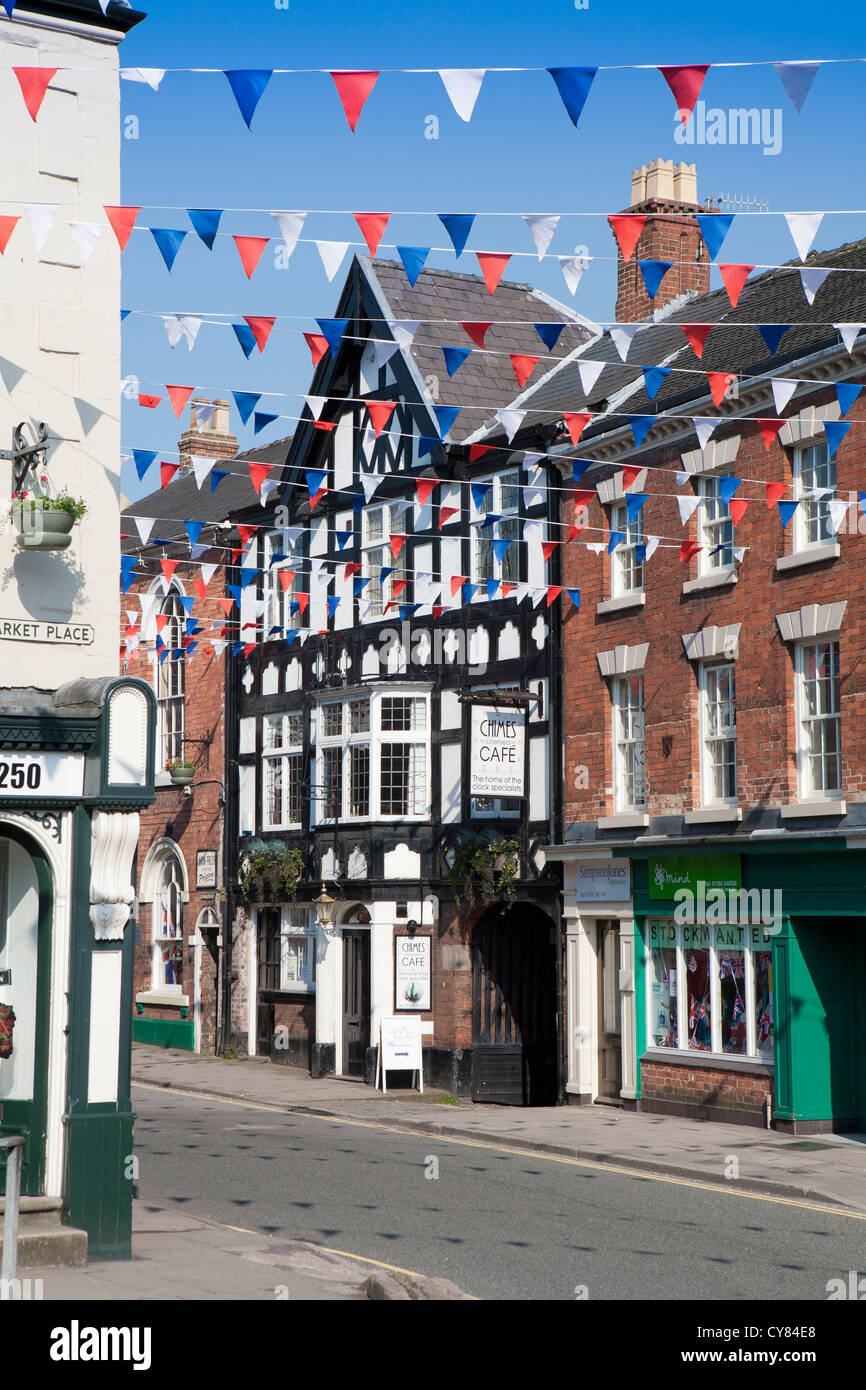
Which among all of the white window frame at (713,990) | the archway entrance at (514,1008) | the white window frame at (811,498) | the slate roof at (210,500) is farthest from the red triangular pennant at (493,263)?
the slate roof at (210,500)

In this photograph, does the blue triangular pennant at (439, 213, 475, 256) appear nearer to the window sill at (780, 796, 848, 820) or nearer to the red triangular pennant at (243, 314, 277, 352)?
the red triangular pennant at (243, 314, 277, 352)

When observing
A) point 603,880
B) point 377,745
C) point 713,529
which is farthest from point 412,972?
point 713,529

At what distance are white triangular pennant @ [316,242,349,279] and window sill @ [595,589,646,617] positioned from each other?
1205cm

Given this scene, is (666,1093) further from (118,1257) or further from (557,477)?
(118,1257)

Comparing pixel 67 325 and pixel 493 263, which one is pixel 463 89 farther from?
pixel 67 325

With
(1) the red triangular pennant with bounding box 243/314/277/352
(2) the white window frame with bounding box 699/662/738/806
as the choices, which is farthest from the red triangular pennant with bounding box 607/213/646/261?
(2) the white window frame with bounding box 699/662/738/806

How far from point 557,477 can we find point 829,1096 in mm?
10033

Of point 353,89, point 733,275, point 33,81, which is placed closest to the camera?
point 353,89

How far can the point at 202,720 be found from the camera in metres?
32.5

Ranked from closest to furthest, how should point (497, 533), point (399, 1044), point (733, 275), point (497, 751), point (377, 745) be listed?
point (733, 275) < point (497, 751) < point (399, 1044) < point (497, 533) < point (377, 745)

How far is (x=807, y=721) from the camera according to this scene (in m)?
19.8

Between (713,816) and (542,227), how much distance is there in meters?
11.3

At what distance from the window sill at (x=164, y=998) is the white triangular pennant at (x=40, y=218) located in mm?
22867

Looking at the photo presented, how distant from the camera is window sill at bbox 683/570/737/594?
2095 centimetres
